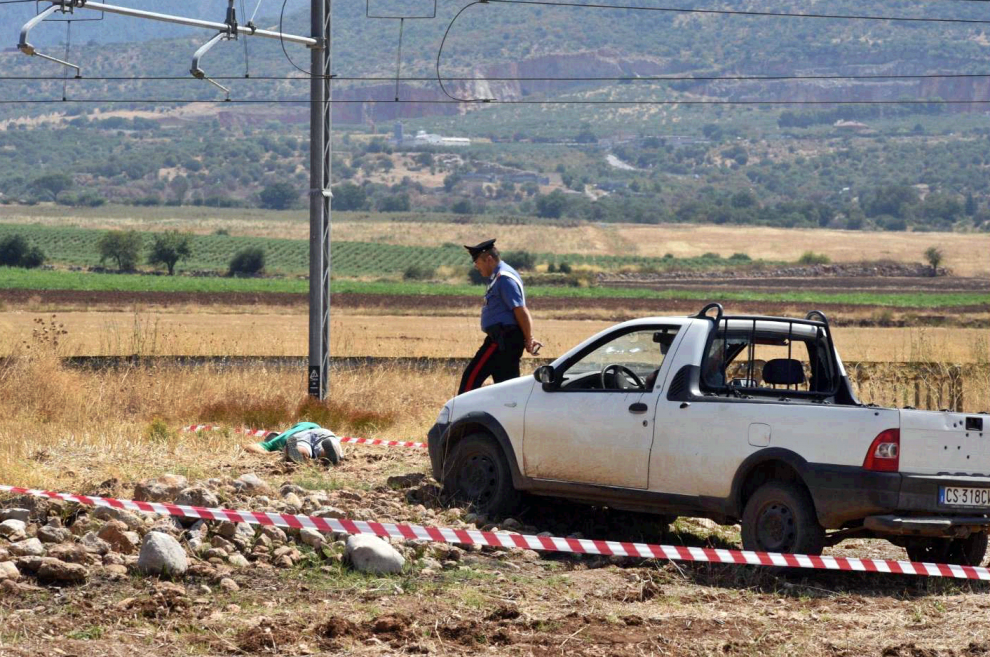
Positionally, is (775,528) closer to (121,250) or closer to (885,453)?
(885,453)

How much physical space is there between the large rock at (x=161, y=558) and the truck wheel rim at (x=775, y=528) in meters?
3.69

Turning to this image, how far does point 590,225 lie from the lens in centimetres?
19112

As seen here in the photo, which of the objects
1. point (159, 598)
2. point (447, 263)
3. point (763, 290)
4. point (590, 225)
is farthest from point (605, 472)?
point (590, 225)

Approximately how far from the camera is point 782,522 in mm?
8852

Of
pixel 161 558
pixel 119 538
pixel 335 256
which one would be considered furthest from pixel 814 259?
pixel 161 558

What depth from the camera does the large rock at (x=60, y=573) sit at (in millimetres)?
7523

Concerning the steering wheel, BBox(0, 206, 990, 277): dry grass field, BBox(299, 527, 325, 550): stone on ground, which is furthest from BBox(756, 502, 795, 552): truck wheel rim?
BBox(0, 206, 990, 277): dry grass field

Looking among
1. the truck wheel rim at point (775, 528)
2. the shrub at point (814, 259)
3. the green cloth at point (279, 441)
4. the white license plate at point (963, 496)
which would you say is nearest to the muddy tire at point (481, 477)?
the truck wheel rim at point (775, 528)

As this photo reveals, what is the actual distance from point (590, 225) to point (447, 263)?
61.5 meters

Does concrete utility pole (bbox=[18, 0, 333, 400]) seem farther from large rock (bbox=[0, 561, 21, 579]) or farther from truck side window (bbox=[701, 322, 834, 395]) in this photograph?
large rock (bbox=[0, 561, 21, 579])

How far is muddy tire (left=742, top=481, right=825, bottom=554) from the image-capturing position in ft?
28.7

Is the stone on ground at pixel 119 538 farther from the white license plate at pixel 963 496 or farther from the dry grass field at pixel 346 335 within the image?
the dry grass field at pixel 346 335

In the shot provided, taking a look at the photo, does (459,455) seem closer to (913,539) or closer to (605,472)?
(605,472)

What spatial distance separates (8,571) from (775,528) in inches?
185
